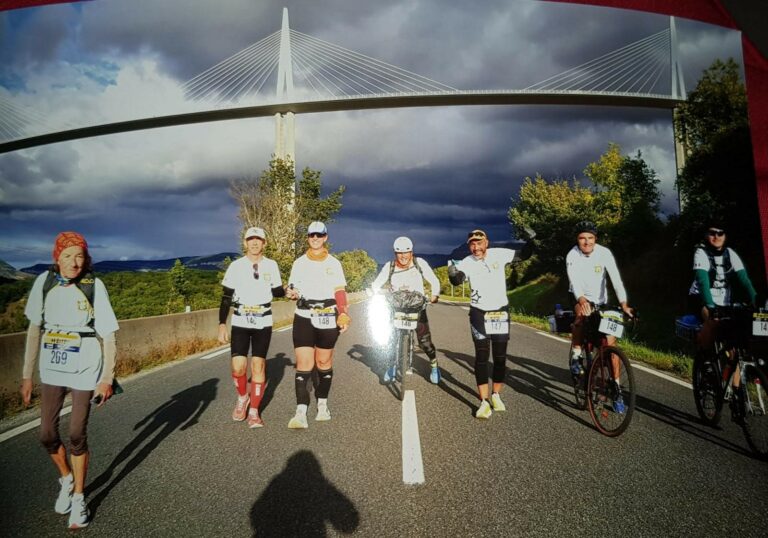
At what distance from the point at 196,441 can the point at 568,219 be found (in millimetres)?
4619

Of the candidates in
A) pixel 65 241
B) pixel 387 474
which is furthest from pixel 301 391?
pixel 65 241

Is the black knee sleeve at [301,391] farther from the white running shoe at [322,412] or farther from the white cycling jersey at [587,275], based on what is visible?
the white cycling jersey at [587,275]

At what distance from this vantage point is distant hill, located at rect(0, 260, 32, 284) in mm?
1353

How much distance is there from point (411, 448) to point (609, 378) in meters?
2.24

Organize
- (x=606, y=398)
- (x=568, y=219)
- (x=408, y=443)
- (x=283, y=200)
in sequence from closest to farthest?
(x=283, y=200), (x=408, y=443), (x=606, y=398), (x=568, y=219)

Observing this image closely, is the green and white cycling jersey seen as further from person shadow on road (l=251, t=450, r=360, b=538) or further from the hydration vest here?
the hydration vest

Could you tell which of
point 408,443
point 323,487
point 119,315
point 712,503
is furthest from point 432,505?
point 119,315

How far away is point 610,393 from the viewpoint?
402cm

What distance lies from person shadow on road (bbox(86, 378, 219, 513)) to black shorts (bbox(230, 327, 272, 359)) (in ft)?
2.70

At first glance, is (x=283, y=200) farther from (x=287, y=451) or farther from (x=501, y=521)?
(x=501, y=521)

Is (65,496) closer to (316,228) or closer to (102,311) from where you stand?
(102,311)

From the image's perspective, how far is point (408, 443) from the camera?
368 centimetres

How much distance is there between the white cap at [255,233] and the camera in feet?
11.1

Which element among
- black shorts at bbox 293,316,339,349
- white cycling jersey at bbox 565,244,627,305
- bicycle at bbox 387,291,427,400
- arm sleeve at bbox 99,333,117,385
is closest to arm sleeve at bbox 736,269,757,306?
white cycling jersey at bbox 565,244,627,305
